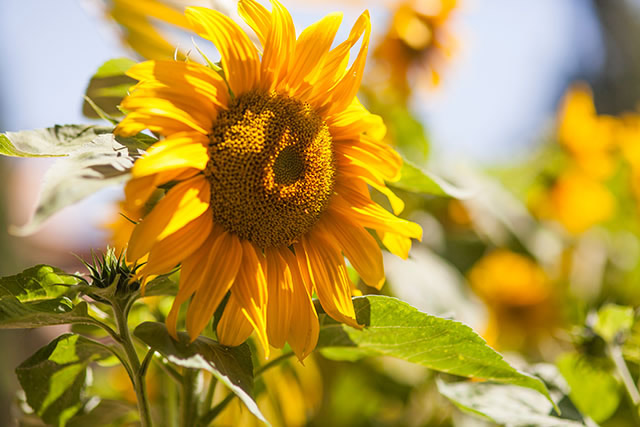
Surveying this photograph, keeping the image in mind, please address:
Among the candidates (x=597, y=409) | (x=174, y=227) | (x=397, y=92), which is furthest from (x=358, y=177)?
(x=397, y=92)

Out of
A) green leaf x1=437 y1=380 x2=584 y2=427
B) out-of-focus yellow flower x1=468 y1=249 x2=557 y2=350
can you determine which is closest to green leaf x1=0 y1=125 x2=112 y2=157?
green leaf x1=437 y1=380 x2=584 y2=427

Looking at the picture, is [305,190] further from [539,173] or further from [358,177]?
[539,173]

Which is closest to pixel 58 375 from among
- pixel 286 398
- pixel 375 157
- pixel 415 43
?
pixel 375 157

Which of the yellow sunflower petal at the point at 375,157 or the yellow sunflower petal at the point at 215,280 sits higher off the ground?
the yellow sunflower petal at the point at 375,157

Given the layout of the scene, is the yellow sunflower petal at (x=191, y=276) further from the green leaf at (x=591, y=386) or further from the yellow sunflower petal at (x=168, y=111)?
the green leaf at (x=591, y=386)

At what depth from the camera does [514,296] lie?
1.38 meters

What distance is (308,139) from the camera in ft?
1.42

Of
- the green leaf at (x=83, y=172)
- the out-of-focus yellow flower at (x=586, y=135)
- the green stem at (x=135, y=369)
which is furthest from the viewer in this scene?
the out-of-focus yellow flower at (x=586, y=135)

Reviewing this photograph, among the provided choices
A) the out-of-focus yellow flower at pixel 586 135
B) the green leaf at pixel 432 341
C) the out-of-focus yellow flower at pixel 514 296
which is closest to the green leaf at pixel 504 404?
the green leaf at pixel 432 341

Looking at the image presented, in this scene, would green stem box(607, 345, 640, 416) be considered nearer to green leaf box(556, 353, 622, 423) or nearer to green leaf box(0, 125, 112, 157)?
green leaf box(556, 353, 622, 423)

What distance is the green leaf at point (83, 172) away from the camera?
279 millimetres

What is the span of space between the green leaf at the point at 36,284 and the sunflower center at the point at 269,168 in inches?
4.6

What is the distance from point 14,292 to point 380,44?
112 cm

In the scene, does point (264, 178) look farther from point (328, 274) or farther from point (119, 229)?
point (119, 229)
